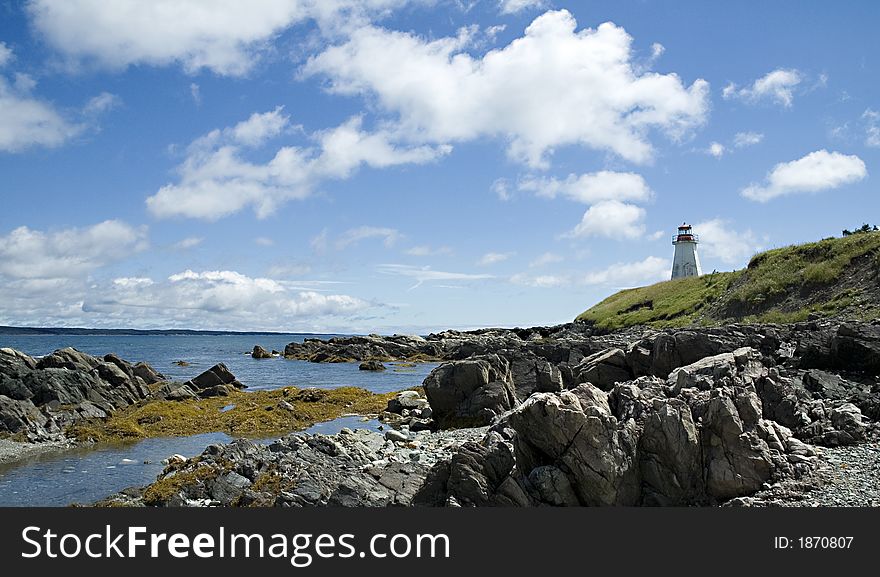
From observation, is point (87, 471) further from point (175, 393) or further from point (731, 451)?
point (731, 451)

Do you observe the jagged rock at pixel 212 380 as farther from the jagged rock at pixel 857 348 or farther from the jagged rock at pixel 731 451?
the jagged rock at pixel 857 348

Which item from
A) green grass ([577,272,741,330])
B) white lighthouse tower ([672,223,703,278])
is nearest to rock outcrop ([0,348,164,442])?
green grass ([577,272,741,330])

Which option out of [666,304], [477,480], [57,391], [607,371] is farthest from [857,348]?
[666,304]

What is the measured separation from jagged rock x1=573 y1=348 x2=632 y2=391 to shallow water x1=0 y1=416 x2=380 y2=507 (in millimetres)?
13800

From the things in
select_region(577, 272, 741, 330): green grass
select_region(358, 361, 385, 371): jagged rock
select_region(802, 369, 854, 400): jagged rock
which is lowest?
select_region(358, 361, 385, 371): jagged rock

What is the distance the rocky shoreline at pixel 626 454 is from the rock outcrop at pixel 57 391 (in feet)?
47.1

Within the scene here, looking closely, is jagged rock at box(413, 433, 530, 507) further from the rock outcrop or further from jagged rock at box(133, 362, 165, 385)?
jagged rock at box(133, 362, 165, 385)

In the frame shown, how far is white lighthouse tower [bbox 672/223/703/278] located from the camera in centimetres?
10925

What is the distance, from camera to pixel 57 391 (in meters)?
38.4

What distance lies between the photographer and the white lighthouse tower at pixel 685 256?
109250mm

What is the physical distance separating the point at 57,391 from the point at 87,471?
15526 millimetres

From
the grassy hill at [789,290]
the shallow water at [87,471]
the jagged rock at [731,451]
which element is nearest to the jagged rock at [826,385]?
the jagged rock at [731,451]

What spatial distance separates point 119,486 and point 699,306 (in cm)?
6986

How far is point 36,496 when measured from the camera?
2194cm
